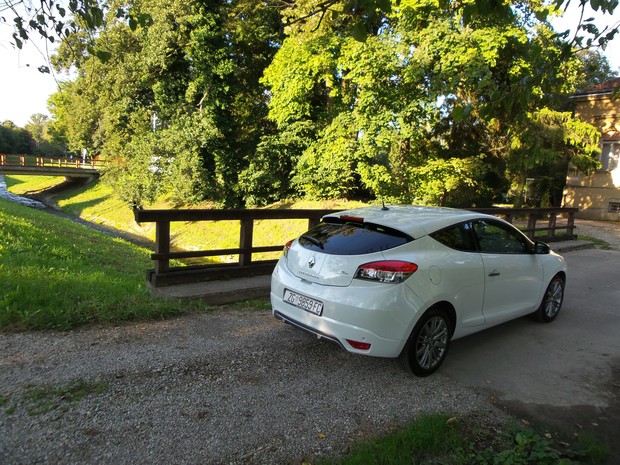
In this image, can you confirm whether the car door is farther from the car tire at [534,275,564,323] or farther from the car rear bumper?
the car rear bumper

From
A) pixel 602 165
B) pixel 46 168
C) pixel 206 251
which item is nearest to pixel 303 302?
pixel 206 251

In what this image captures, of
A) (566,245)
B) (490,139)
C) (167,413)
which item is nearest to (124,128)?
(490,139)

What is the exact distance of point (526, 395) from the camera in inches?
151

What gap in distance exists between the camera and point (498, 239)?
16.4 ft

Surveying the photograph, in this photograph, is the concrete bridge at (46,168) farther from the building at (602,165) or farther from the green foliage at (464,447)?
the green foliage at (464,447)

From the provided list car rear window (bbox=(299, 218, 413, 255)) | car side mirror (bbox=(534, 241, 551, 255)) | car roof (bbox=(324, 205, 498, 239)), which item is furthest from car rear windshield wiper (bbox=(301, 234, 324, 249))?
car side mirror (bbox=(534, 241, 551, 255))

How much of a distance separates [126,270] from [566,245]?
12.7 metres

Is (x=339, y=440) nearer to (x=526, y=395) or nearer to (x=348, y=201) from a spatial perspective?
(x=526, y=395)

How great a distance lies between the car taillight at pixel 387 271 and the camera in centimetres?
369

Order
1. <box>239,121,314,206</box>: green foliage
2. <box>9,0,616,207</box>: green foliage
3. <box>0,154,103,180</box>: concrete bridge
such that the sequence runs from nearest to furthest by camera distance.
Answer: <box>9,0,616,207</box>: green foliage
<box>239,121,314,206</box>: green foliage
<box>0,154,103,180</box>: concrete bridge

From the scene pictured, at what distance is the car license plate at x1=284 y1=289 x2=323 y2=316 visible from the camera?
391cm

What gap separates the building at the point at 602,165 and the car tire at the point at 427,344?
81.2 ft

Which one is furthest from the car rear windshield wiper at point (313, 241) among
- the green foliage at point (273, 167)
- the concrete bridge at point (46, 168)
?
the concrete bridge at point (46, 168)

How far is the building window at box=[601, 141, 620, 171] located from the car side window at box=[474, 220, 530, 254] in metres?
24.7
